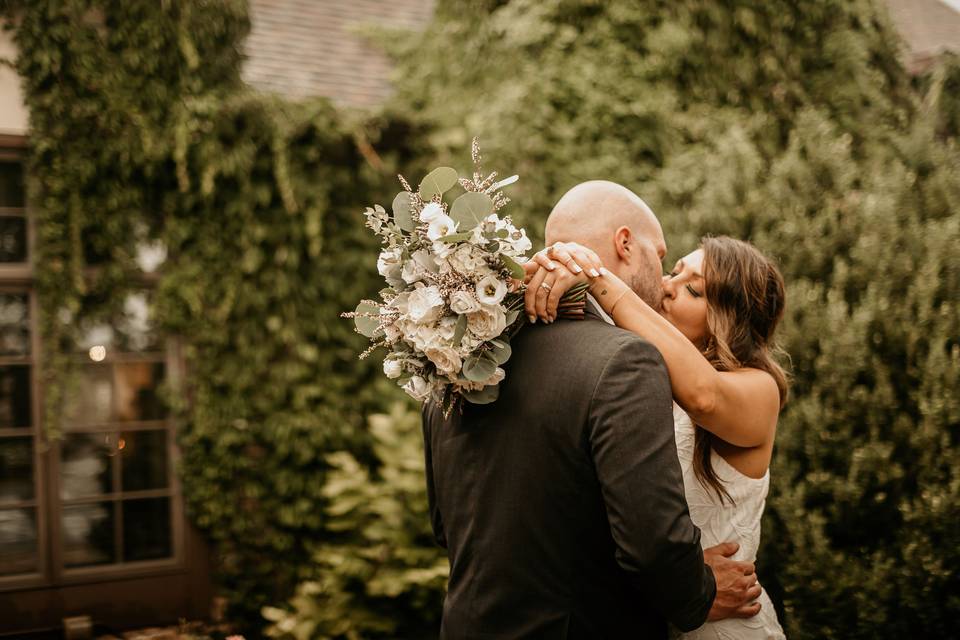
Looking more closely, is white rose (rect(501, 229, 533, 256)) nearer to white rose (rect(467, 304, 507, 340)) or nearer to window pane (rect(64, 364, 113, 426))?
white rose (rect(467, 304, 507, 340))

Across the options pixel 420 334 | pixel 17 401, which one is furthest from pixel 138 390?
pixel 420 334

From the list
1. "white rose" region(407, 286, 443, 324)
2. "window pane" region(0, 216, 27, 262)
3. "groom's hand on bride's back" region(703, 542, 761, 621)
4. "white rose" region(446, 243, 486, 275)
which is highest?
"window pane" region(0, 216, 27, 262)

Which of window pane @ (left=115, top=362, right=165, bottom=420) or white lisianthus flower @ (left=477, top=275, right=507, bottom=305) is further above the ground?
white lisianthus flower @ (left=477, top=275, right=507, bottom=305)

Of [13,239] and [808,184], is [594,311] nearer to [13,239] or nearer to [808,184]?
[808,184]

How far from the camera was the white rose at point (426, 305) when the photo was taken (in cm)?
180

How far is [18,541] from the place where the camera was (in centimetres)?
546

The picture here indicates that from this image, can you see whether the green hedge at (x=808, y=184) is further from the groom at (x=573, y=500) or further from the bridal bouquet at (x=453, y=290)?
the bridal bouquet at (x=453, y=290)

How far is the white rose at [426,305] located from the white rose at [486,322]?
79 millimetres

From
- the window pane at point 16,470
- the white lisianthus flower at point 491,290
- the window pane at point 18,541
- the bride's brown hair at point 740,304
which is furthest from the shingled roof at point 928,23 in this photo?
the window pane at point 18,541

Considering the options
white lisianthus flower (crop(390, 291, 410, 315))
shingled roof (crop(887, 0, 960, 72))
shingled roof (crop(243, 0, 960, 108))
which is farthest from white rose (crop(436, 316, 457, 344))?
shingled roof (crop(887, 0, 960, 72))

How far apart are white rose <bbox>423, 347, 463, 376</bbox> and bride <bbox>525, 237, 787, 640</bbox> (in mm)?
231

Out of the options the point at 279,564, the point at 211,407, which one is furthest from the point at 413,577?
Result: the point at 211,407

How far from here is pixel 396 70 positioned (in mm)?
7293

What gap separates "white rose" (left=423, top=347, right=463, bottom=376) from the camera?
179 centimetres
